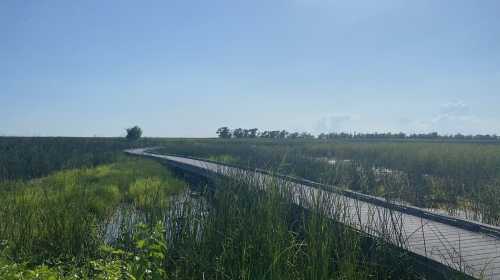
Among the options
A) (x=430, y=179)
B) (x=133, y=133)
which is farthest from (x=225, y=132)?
(x=430, y=179)

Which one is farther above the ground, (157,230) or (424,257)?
(157,230)

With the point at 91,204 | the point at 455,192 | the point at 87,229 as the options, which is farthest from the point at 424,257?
the point at 91,204

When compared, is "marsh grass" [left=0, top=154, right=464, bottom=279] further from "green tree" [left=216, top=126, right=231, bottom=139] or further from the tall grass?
"green tree" [left=216, top=126, right=231, bottom=139]

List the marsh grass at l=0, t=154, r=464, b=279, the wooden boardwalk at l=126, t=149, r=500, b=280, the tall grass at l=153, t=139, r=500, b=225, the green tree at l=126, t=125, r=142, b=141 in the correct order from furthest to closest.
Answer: the green tree at l=126, t=125, r=142, b=141, the tall grass at l=153, t=139, r=500, b=225, the wooden boardwalk at l=126, t=149, r=500, b=280, the marsh grass at l=0, t=154, r=464, b=279

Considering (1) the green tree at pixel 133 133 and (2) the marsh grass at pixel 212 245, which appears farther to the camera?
(1) the green tree at pixel 133 133

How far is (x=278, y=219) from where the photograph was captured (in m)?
4.09

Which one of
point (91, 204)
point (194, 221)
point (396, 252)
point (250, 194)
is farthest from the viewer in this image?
point (91, 204)

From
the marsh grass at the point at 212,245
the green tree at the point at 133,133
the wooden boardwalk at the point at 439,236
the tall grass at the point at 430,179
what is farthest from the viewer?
the green tree at the point at 133,133

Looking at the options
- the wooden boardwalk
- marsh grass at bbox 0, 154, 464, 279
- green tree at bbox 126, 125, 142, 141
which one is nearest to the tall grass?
the wooden boardwalk

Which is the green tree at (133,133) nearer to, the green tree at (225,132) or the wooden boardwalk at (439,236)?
the green tree at (225,132)

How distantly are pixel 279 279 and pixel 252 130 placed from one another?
203 feet

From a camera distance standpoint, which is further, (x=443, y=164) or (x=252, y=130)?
(x=252, y=130)

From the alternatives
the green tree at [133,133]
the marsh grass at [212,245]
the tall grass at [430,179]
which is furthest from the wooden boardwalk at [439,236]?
the green tree at [133,133]

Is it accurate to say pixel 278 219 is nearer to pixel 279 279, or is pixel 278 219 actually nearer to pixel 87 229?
pixel 279 279
